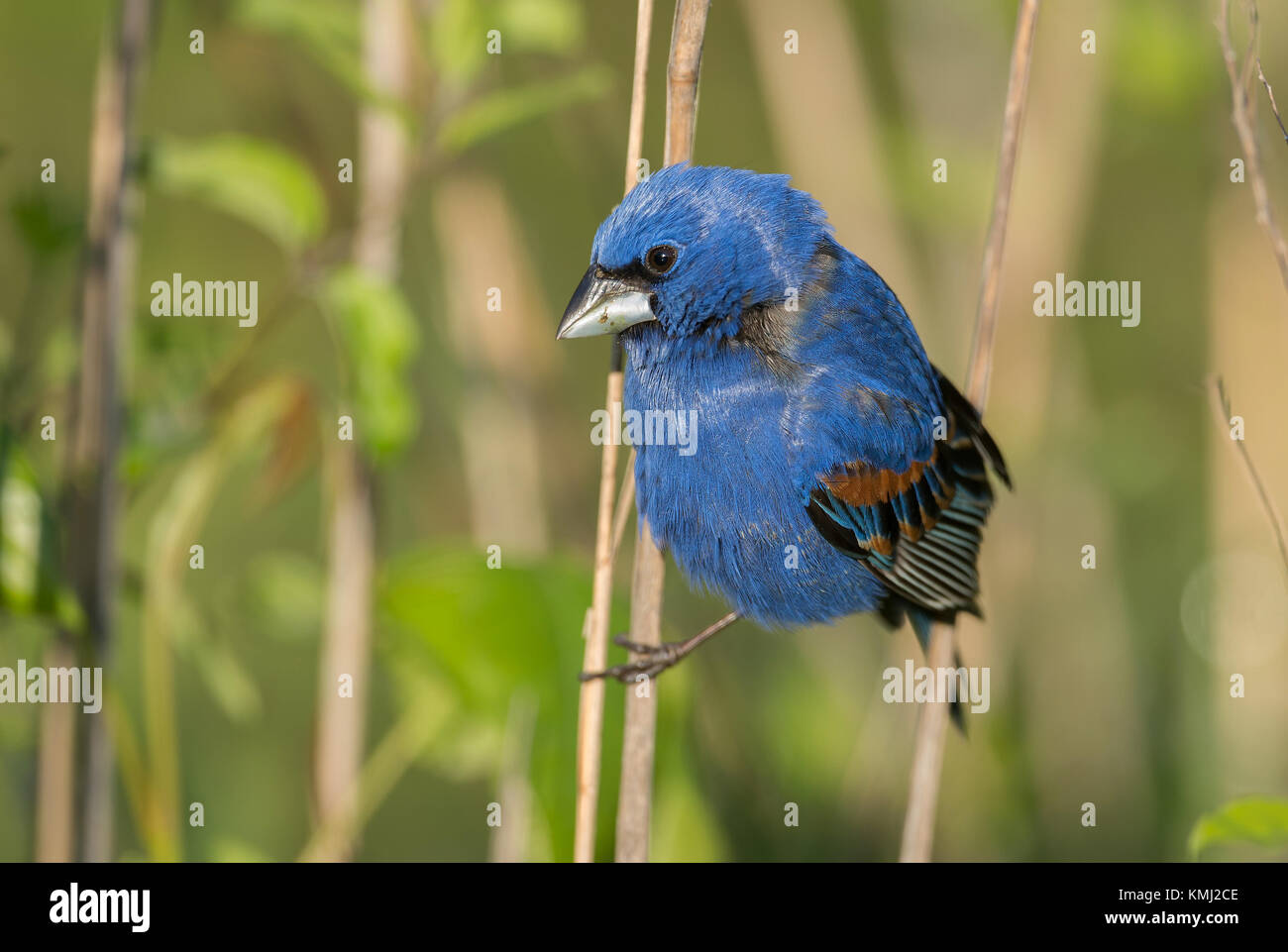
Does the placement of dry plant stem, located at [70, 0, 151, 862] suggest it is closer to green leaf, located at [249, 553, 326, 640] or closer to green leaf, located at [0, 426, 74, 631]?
green leaf, located at [0, 426, 74, 631]

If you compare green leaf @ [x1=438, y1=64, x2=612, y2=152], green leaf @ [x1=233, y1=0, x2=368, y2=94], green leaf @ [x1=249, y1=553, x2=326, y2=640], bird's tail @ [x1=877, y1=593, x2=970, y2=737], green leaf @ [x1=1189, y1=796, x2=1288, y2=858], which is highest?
green leaf @ [x1=233, y1=0, x2=368, y2=94]

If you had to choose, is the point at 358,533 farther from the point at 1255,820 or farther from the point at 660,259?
the point at 1255,820

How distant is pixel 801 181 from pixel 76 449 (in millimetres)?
2650

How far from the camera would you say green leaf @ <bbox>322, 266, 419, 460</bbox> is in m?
2.80

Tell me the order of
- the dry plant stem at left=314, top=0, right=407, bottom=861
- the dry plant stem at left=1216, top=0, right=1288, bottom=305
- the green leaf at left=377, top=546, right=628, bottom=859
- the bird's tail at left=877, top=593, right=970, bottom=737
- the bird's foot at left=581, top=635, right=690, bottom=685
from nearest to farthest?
the dry plant stem at left=1216, top=0, right=1288, bottom=305 → the bird's foot at left=581, top=635, right=690, bottom=685 → the green leaf at left=377, top=546, right=628, bottom=859 → the dry plant stem at left=314, top=0, right=407, bottom=861 → the bird's tail at left=877, top=593, right=970, bottom=737

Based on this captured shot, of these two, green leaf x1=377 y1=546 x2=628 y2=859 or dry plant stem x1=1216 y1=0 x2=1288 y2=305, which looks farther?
green leaf x1=377 y1=546 x2=628 y2=859

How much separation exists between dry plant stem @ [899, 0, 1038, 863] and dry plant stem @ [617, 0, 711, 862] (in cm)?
66

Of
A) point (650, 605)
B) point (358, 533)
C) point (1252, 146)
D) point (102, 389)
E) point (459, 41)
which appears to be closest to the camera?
point (1252, 146)

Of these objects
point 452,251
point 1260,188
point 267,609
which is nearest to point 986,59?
point 452,251

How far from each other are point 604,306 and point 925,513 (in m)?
1.08

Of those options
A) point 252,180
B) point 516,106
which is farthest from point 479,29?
point 252,180

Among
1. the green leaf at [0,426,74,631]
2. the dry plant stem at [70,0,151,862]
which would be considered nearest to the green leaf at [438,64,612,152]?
the dry plant stem at [70,0,151,862]

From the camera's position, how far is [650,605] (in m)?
2.69
